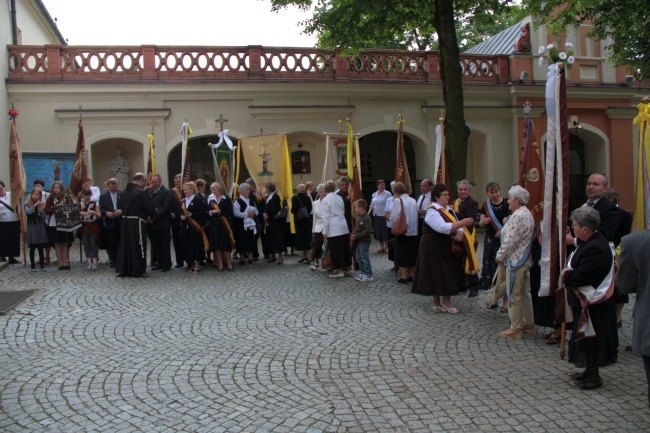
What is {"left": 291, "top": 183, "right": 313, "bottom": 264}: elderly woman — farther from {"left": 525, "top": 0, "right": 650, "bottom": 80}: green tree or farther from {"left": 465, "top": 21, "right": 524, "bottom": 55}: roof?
{"left": 465, "top": 21, "right": 524, "bottom": 55}: roof

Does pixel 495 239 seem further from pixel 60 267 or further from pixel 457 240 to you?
pixel 60 267

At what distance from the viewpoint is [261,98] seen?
20.5 m

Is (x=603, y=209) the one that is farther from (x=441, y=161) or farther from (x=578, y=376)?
(x=441, y=161)

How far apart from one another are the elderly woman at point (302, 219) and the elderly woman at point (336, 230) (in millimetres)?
2298

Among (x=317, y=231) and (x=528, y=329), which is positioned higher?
(x=317, y=231)

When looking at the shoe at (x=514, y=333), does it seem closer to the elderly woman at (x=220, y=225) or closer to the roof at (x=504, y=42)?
the elderly woman at (x=220, y=225)

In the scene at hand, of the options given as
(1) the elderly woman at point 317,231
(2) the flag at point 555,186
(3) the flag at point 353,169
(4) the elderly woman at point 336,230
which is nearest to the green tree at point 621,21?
(3) the flag at point 353,169

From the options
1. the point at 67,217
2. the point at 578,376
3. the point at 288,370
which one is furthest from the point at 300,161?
the point at 578,376

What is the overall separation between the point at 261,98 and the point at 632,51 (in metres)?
11.1

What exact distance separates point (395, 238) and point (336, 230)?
111 centimetres

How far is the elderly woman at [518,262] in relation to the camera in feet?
24.2

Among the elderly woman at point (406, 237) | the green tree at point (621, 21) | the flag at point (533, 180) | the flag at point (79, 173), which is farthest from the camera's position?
the green tree at point (621, 21)

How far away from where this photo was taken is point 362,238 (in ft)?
37.5

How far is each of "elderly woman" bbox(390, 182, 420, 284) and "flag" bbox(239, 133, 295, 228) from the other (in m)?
3.93
